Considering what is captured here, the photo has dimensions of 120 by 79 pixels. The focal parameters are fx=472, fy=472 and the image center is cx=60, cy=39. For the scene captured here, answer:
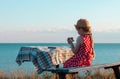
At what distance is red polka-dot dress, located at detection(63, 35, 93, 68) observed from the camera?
8.05 meters

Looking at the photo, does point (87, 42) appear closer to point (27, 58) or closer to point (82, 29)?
point (82, 29)

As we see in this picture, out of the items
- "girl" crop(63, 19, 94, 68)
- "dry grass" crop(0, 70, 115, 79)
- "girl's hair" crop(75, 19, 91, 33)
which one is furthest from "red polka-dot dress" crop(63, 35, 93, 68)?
"dry grass" crop(0, 70, 115, 79)

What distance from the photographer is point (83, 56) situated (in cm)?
814

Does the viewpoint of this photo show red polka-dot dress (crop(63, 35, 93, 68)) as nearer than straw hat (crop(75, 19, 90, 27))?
No

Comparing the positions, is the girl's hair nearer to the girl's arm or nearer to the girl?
the girl

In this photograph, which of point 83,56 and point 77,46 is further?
point 83,56

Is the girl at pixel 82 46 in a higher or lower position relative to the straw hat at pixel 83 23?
lower

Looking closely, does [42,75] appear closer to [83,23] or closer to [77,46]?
[77,46]

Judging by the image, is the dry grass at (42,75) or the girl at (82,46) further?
the dry grass at (42,75)

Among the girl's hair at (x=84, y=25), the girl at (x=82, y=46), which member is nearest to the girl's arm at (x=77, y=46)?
the girl at (x=82, y=46)

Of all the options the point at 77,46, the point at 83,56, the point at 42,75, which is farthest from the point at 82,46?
the point at 42,75

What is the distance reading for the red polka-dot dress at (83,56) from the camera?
317 inches

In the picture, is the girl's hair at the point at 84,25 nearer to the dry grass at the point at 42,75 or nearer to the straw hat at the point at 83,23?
the straw hat at the point at 83,23

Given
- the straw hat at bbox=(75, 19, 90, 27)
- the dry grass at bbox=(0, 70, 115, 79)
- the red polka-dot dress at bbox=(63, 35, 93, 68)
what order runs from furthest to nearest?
the dry grass at bbox=(0, 70, 115, 79)
the red polka-dot dress at bbox=(63, 35, 93, 68)
the straw hat at bbox=(75, 19, 90, 27)
